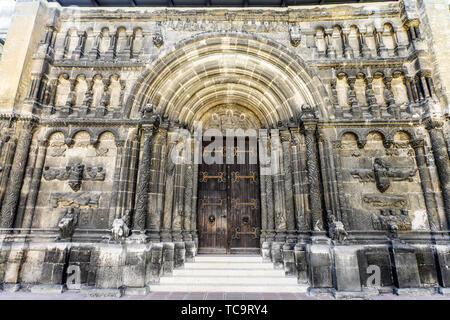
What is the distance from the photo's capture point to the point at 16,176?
5.39 m

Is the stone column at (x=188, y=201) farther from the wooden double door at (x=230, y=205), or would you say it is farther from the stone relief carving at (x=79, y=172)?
the stone relief carving at (x=79, y=172)

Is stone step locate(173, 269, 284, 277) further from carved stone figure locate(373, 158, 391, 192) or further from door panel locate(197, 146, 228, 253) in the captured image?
carved stone figure locate(373, 158, 391, 192)

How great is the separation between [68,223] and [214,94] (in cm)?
502

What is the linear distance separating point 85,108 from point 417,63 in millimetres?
8612

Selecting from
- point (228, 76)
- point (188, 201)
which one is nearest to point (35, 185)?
point (188, 201)

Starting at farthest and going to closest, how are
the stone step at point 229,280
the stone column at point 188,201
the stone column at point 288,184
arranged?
1. the stone column at point 188,201
2. the stone column at point 288,184
3. the stone step at point 229,280

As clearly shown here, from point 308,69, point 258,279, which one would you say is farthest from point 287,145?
point 258,279

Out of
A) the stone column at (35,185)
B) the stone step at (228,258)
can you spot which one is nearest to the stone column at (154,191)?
the stone step at (228,258)

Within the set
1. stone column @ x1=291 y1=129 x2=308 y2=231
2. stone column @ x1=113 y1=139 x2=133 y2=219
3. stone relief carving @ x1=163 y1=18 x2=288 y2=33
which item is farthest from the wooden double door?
stone relief carving @ x1=163 y1=18 x2=288 y2=33

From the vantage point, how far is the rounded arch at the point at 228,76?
6113 millimetres

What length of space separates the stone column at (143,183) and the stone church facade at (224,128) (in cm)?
3

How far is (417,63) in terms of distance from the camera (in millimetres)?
5938

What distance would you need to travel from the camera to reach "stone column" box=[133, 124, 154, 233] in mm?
5168
